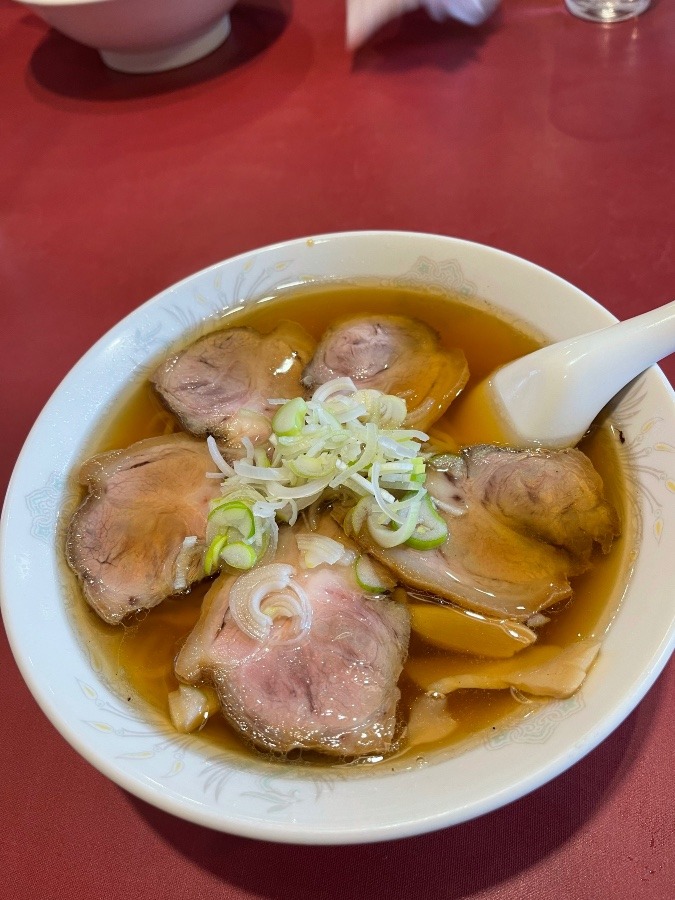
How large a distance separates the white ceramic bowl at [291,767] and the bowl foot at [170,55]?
151cm

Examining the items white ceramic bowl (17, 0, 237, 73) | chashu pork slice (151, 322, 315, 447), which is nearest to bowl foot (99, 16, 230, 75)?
white ceramic bowl (17, 0, 237, 73)

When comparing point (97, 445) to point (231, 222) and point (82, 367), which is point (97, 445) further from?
point (231, 222)

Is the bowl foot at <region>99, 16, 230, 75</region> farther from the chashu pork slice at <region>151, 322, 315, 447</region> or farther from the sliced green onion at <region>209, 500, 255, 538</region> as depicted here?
the sliced green onion at <region>209, 500, 255, 538</region>

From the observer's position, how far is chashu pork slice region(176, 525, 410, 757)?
117 cm

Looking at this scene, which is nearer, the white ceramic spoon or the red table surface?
the red table surface

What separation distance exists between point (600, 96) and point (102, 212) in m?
1.83

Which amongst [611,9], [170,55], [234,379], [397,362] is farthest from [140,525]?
[611,9]

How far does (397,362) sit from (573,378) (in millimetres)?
459

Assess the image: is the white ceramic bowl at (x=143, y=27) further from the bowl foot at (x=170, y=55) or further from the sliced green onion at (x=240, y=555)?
the sliced green onion at (x=240, y=555)

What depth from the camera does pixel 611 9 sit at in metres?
2.67

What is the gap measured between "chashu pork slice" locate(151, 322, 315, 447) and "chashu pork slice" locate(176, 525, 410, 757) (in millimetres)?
396

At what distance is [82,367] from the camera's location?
5.09ft

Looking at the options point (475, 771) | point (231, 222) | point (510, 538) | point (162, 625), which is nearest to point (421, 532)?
point (510, 538)

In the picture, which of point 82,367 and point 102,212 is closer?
point 82,367
